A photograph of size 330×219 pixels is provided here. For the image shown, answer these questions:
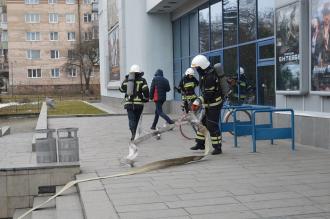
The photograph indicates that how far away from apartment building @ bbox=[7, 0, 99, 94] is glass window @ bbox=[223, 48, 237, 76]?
5995 cm

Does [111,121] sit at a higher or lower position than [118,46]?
lower

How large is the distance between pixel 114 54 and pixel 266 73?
16681mm

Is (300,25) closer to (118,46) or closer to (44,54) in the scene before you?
(118,46)

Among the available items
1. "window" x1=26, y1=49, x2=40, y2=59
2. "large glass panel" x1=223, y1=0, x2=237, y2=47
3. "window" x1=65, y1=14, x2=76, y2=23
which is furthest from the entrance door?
"window" x1=65, y1=14, x2=76, y2=23

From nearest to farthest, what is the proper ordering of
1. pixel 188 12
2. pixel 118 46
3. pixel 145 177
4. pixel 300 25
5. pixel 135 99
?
pixel 145 177, pixel 300 25, pixel 135 99, pixel 188 12, pixel 118 46

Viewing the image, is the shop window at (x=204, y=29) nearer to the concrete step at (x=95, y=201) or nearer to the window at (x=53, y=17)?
the concrete step at (x=95, y=201)

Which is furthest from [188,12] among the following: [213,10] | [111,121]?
[111,121]

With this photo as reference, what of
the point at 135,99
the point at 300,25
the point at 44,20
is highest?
the point at 44,20

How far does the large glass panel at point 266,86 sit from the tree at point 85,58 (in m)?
57.4

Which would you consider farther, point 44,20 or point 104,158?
point 44,20

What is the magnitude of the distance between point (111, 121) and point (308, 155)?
37.4 feet

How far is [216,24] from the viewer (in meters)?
19.6

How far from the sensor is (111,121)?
2041cm

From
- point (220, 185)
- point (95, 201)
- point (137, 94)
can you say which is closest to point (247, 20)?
point (137, 94)
